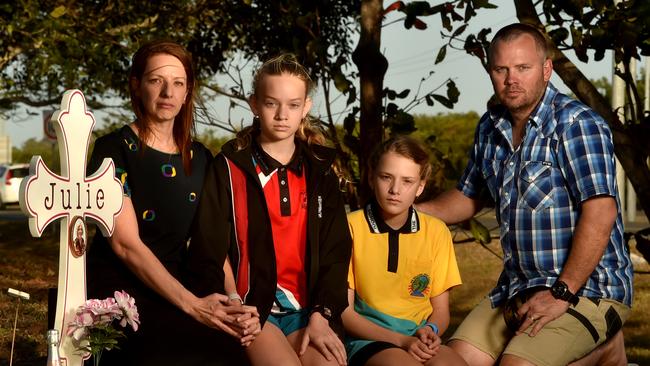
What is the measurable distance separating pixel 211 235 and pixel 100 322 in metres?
0.57

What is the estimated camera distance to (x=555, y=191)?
4.07m

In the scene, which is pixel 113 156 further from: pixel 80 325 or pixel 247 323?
pixel 247 323

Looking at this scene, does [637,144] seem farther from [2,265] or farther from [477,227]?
[2,265]

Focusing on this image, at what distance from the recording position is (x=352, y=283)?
4.19 m

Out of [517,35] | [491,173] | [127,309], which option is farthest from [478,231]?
[127,309]

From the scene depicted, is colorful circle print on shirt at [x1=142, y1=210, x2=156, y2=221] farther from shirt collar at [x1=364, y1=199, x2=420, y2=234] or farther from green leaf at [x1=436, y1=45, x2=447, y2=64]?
green leaf at [x1=436, y1=45, x2=447, y2=64]

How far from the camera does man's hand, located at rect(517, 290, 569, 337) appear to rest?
401cm

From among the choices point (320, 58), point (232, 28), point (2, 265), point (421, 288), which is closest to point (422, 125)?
point (2, 265)

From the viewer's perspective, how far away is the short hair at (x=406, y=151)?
4188mm

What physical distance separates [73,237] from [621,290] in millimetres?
2066

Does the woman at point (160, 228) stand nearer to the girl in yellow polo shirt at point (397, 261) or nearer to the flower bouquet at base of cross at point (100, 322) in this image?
the flower bouquet at base of cross at point (100, 322)

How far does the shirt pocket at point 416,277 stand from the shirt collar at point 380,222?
0.41 ft

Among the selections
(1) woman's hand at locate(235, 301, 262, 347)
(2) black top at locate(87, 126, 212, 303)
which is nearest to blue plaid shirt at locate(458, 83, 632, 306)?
(1) woman's hand at locate(235, 301, 262, 347)

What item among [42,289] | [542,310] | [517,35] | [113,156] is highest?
[517,35]
